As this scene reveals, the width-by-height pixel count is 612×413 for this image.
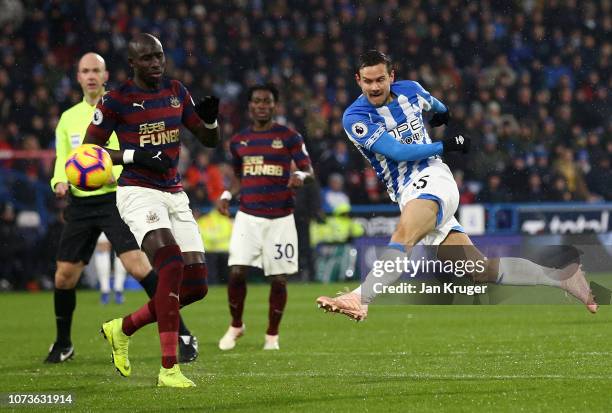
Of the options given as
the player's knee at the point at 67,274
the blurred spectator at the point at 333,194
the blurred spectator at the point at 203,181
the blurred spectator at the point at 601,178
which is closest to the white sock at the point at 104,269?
the blurred spectator at the point at 203,181

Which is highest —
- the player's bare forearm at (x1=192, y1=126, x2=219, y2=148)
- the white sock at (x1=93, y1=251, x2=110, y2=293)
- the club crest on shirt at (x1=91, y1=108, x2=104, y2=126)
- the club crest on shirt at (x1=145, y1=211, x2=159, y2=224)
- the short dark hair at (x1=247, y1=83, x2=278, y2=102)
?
the short dark hair at (x1=247, y1=83, x2=278, y2=102)

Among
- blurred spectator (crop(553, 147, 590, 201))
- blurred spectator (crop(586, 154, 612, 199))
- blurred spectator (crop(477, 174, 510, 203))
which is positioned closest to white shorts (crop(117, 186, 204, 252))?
blurred spectator (crop(477, 174, 510, 203))

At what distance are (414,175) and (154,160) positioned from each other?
1.71 meters

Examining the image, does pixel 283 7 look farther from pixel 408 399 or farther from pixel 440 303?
pixel 408 399

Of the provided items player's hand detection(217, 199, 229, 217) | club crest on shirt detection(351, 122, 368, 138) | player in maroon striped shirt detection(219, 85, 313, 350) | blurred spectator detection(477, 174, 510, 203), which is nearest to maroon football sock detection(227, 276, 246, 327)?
player in maroon striped shirt detection(219, 85, 313, 350)

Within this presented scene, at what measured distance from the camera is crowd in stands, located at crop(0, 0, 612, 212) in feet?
69.7

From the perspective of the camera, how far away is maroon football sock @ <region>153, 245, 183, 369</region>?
7.46 meters

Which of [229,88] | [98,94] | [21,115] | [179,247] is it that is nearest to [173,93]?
[179,247]

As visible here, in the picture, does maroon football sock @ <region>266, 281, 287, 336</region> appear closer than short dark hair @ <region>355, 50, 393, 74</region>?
No

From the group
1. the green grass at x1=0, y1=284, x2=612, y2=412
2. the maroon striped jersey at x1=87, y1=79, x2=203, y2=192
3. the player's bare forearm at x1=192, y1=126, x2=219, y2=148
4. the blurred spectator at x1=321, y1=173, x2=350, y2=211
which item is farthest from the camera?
the blurred spectator at x1=321, y1=173, x2=350, y2=211

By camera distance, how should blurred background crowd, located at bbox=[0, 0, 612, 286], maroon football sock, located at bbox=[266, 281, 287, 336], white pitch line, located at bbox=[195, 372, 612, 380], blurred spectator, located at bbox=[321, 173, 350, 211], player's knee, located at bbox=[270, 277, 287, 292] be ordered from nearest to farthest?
white pitch line, located at bbox=[195, 372, 612, 380] → maroon football sock, located at bbox=[266, 281, 287, 336] → player's knee, located at bbox=[270, 277, 287, 292] → blurred spectator, located at bbox=[321, 173, 350, 211] → blurred background crowd, located at bbox=[0, 0, 612, 286]

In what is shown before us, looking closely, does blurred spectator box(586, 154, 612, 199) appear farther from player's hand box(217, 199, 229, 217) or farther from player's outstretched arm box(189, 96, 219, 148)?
player's outstretched arm box(189, 96, 219, 148)

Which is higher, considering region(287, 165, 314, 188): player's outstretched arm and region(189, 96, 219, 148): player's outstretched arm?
region(189, 96, 219, 148): player's outstretched arm

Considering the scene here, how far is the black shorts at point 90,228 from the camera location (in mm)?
9359
